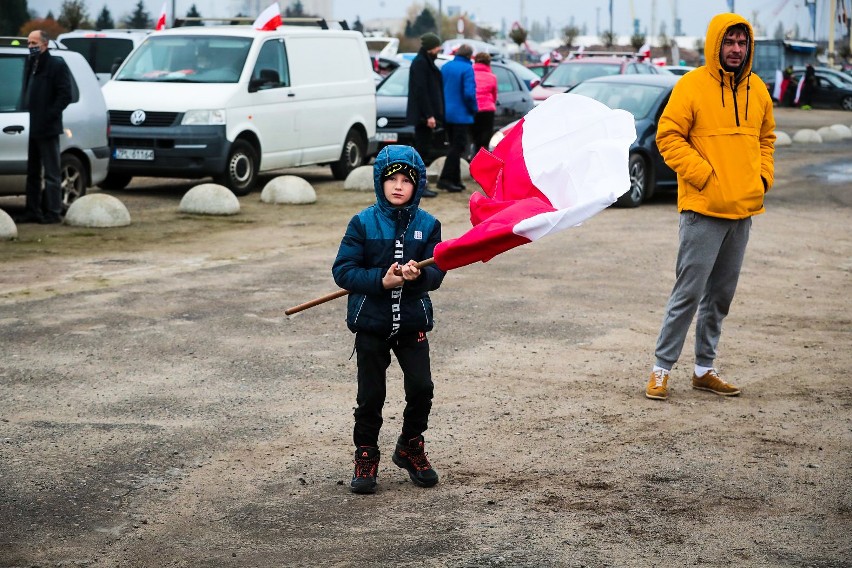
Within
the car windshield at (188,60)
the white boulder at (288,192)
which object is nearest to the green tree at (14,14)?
the car windshield at (188,60)

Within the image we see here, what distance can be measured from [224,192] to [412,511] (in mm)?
10099

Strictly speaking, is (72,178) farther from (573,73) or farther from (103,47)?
(573,73)

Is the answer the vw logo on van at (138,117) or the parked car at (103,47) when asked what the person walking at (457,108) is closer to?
the vw logo on van at (138,117)

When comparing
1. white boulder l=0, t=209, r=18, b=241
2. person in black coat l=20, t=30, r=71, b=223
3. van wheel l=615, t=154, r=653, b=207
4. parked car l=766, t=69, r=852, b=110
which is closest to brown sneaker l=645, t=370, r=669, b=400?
white boulder l=0, t=209, r=18, b=241

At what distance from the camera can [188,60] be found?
16875 mm

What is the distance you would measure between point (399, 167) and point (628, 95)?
41.4 feet

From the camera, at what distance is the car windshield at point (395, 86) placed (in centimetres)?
2098

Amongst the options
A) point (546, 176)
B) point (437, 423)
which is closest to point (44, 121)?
point (437, 423)

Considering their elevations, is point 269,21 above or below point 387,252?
above

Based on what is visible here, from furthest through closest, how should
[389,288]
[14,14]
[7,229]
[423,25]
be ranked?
1. [423,25]
2. [14,14]
3. [7,229]
4. [389,288]

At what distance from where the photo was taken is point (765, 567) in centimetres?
448

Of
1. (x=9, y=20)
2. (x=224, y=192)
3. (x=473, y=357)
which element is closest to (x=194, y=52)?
(x=224, y=192)

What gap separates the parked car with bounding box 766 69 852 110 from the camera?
49.6m

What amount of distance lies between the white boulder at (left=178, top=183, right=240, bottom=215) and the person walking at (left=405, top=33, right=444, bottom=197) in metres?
2.72
